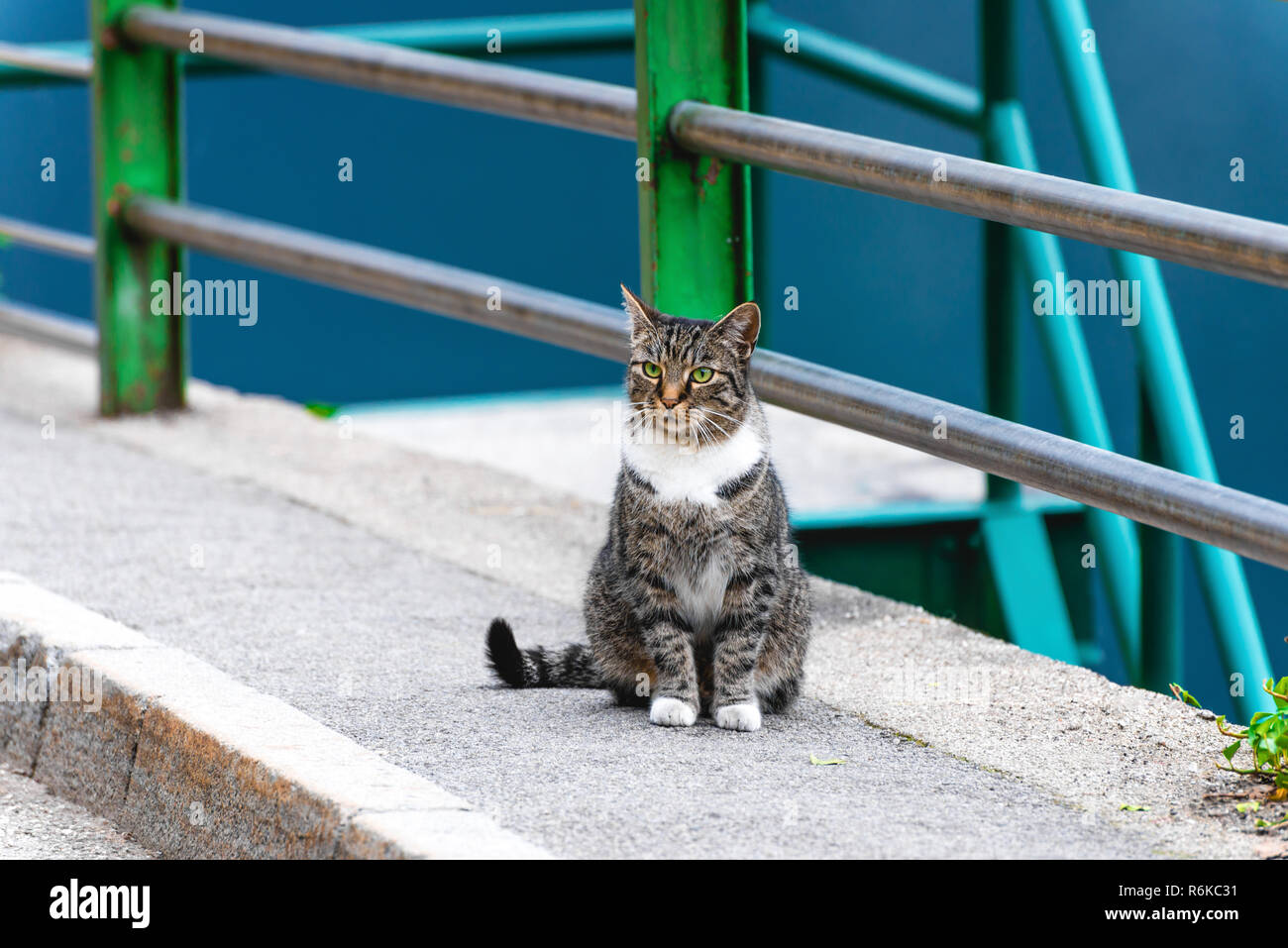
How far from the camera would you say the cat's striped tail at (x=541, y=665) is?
285 cm

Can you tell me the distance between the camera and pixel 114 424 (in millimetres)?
4949

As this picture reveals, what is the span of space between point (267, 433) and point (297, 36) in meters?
1.12

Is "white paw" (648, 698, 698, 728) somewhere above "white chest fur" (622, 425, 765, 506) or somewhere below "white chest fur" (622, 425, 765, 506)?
below

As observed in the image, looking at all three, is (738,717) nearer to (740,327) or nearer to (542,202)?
(740,327)

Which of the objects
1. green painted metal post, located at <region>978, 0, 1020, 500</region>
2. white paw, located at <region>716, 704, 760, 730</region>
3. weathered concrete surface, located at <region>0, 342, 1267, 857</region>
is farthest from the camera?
green painted metal post, located at <region>978, 0, 1020, 500</region>

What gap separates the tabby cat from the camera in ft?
8.83

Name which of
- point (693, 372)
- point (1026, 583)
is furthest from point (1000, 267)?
point (693, 372)

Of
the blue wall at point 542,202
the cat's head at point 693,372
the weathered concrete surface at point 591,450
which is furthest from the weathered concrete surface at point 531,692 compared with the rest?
the blue wall at point 542,202

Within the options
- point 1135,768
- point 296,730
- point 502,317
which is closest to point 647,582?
point 296,730

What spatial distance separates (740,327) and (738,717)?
640 millimetres

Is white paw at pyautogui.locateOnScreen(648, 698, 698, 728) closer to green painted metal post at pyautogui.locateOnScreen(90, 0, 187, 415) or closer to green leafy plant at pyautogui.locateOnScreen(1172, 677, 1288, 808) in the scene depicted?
green leafy plant at pyautogui.locateOnScreen(1172, 677, 1288, 808)

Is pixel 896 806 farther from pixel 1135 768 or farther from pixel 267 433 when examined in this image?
pixel 267 433

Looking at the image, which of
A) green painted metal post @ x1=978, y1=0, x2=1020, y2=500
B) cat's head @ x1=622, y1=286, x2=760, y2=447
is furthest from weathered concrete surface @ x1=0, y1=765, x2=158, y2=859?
green painted metal post @ x1=978, y1=0, x2=1020, y2=500

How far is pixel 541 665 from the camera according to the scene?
292 cm
